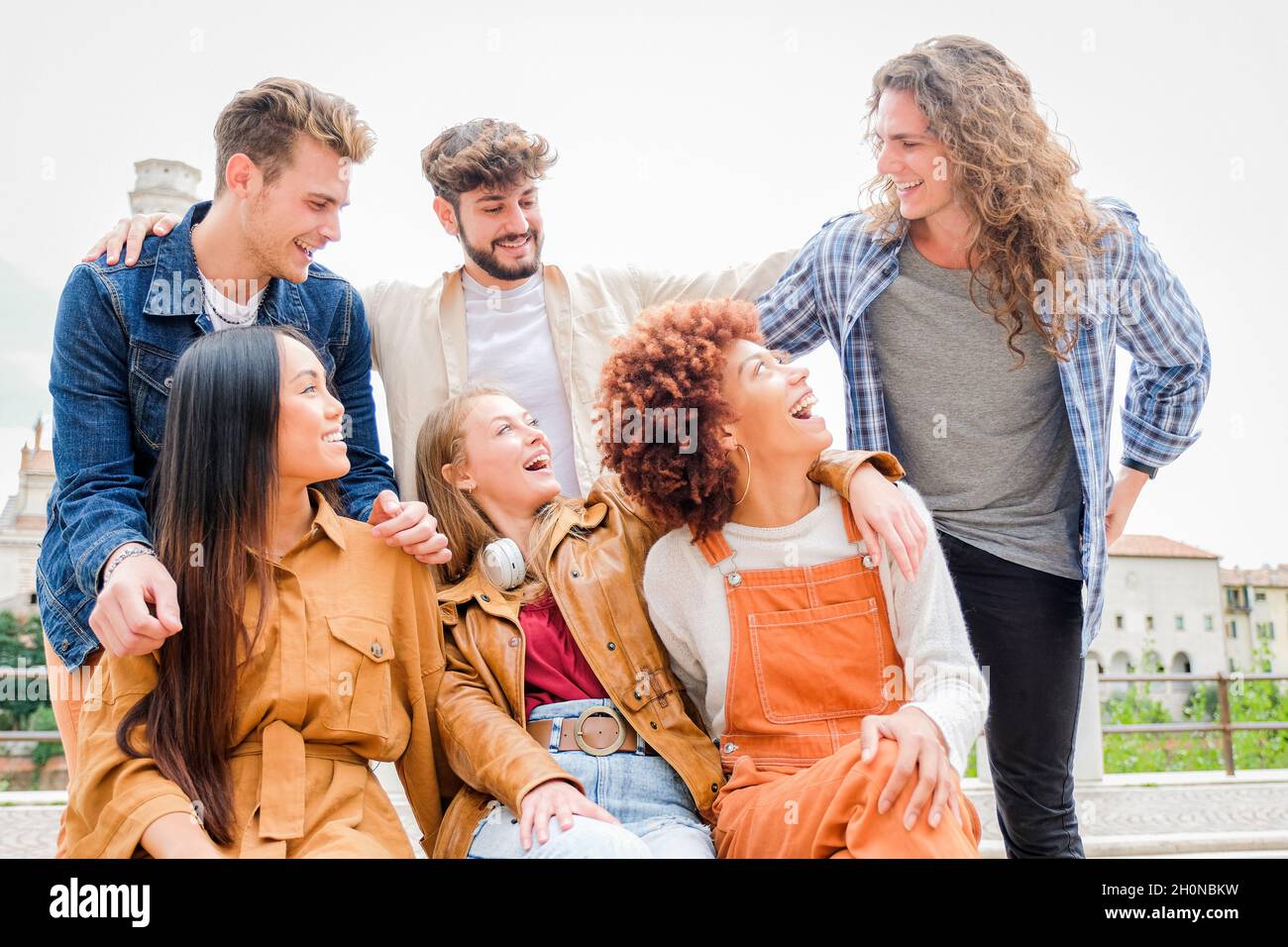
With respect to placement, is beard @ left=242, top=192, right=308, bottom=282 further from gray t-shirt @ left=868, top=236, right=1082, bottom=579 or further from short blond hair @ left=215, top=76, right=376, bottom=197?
gray t-shirt @ left=868, top=236, right=1082, bottom=579

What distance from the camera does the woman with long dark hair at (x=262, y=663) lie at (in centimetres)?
229

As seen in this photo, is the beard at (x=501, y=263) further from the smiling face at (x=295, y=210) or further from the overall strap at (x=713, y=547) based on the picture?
the overall strap at (x=713, y=547)

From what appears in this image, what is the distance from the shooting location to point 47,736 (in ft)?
30.0

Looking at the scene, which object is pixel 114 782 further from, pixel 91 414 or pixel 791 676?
pixel 791 676

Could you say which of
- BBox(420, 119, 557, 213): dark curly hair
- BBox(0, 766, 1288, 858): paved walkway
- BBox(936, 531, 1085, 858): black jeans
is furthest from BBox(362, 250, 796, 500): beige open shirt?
BBox(0, 766, 1288, 858): paved walkway

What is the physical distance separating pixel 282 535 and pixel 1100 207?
2.51 metres

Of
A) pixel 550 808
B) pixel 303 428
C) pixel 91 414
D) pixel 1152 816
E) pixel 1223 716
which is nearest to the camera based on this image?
pixel 550 808

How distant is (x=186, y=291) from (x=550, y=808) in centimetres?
178

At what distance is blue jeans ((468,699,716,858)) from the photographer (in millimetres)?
2242

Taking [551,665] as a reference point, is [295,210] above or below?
above

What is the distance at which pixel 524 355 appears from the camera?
3.69 meters

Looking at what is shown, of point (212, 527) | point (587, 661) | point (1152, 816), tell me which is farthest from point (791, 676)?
point (1152, 816)
